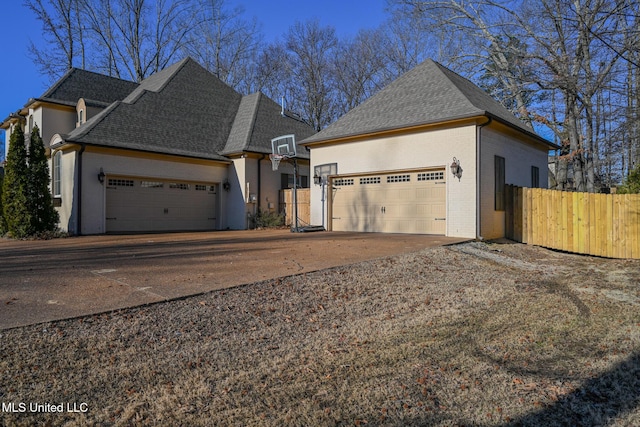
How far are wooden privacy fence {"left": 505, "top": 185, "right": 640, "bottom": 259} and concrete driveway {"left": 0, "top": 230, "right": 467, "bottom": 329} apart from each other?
121 inches

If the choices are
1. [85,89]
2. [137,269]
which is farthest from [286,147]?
[85,89]

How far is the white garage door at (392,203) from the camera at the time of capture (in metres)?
12.3

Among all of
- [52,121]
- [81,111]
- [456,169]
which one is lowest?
[456,169]

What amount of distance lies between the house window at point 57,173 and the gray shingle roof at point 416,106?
29.2ft

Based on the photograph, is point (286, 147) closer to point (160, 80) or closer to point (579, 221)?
point (160, 80)

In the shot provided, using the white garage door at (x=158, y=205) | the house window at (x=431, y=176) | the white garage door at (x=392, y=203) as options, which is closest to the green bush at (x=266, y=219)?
the white garage door at (x=158, y=205)

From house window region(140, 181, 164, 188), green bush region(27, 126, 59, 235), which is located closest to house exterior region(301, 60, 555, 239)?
house window region(140, 181, 164, 188)

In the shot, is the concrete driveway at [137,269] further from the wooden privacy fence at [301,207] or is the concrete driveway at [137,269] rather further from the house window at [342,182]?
the wooden privacy fence at [301,207]

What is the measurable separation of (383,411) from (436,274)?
4.34 meters

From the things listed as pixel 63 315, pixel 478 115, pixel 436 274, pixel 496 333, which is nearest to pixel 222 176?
pixel 478 115

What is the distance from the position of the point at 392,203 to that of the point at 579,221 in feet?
16.8

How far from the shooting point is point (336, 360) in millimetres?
3518

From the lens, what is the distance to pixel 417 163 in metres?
12.4

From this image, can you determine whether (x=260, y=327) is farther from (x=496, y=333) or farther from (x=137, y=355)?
(x=496, y=333)
